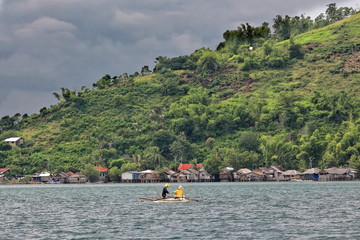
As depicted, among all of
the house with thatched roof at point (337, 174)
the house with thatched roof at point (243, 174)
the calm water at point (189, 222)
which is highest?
the house with thatched roof at point (243, 174)

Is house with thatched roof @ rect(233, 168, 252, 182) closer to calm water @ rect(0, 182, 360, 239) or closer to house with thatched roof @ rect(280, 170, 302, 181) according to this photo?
house with thatched roof @ rect(280, 170, 302, 181)

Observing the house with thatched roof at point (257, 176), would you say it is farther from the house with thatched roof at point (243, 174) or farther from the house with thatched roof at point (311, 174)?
the house with thatched roof at point (311, 174)

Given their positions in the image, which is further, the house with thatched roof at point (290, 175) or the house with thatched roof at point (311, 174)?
the house with thatched roof at point (290, 175)

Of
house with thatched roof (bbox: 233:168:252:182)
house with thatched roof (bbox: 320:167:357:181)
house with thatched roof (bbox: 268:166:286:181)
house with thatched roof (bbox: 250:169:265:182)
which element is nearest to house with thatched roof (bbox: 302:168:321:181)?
house with thatched roof (bbox: 320:167:357:181)

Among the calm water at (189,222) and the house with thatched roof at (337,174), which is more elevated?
the house with thatched roof at (337,174)

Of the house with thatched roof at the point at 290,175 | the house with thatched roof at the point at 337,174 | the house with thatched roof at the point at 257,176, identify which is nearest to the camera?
the house with thatched roof at the point at 337,174

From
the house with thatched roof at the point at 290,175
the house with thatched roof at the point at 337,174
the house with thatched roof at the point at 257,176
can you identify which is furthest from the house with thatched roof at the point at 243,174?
the house with thatched roof at the point at 337,174

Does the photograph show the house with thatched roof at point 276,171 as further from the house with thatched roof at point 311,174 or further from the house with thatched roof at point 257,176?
the house with thatched roof at point 311,174

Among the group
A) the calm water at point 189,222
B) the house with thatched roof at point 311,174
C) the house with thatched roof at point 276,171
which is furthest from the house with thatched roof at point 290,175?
the calm water at point 189,222

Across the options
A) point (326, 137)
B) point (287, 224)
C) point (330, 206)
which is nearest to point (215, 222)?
point (287, 224)

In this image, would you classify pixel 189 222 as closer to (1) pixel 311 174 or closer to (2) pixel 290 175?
(1) pixel 311 174

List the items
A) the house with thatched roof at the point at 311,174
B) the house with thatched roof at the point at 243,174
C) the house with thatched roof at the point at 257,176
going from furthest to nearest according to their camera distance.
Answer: the house with thatched roof at the point at 243,174, the house with thatched roof at the point at 257,176, the house with thatched roof at the point at 311,174

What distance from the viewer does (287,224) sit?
54.5 metres

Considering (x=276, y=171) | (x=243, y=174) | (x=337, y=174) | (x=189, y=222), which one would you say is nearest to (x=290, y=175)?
(x=276, y=171)
